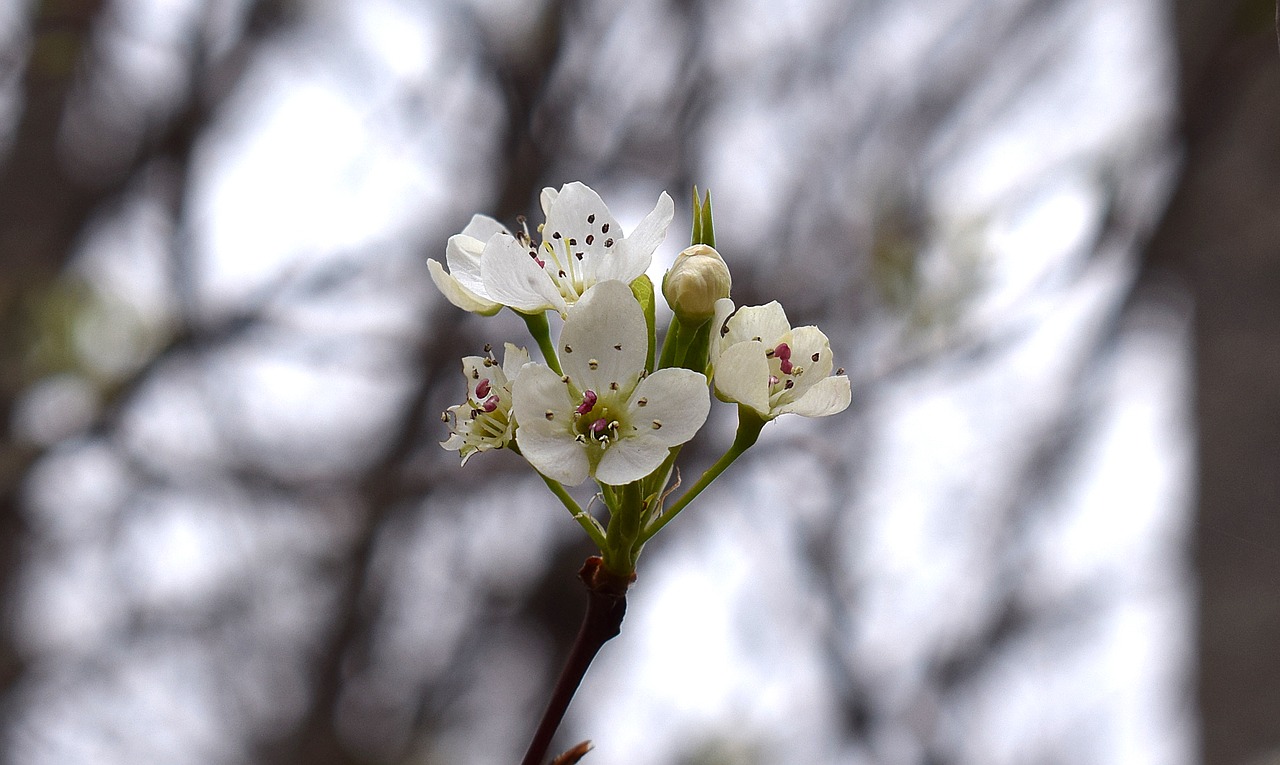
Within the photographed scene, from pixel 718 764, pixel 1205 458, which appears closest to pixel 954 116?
pixel 1205 458

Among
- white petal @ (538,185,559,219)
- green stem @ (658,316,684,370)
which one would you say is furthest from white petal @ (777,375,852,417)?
white petal @ (538,185,559,219)

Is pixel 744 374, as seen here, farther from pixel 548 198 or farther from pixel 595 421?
pixel 548 198

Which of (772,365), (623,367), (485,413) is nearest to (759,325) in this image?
(772,365)

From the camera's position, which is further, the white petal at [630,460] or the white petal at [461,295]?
the white petal at [461,295]

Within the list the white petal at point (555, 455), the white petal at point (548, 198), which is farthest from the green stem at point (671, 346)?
the white petal at point (548, 198)

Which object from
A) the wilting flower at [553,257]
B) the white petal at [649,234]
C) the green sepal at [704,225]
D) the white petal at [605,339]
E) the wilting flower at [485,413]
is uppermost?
the wilting flower at [553,257]

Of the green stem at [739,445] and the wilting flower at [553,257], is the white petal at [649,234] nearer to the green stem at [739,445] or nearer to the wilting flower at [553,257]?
the wilting flower at [553,257]

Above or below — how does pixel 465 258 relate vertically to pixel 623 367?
above
